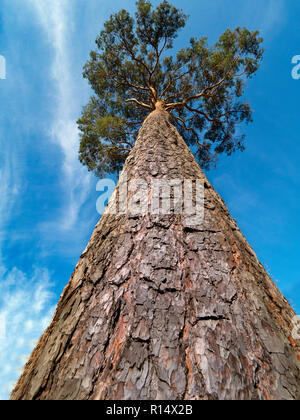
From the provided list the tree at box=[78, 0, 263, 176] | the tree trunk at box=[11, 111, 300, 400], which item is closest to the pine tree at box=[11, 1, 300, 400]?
the tree trunk at box=[11, 111, 300, 400]

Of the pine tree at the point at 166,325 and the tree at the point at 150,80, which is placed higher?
the tree at the point at 150,80

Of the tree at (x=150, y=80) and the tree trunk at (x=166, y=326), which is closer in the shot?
the tree trunk at (x=166, y=326)

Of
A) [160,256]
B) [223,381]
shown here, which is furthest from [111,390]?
[160,256]

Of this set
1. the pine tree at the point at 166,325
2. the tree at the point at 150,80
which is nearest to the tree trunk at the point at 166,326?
the pine tree at the point at 166,325

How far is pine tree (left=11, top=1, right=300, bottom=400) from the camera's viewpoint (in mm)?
813

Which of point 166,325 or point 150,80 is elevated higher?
point 150,80

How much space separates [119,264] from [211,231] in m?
0.70

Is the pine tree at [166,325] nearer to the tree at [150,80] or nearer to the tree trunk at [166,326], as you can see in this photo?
the tree trunk at [166,326]

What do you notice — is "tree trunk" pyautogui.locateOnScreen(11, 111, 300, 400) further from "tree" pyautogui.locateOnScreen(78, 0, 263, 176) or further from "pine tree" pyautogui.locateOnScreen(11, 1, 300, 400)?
"tree" pyautogui.locateOnScreen(78, 0, 263, 176)

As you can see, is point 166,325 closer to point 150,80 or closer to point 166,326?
point 166,326

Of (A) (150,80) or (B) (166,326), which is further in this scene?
(A) (150,80)

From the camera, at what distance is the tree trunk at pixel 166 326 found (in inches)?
32.0

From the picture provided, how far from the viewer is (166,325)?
0.97 meters

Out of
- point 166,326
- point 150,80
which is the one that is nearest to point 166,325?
point 166,326
